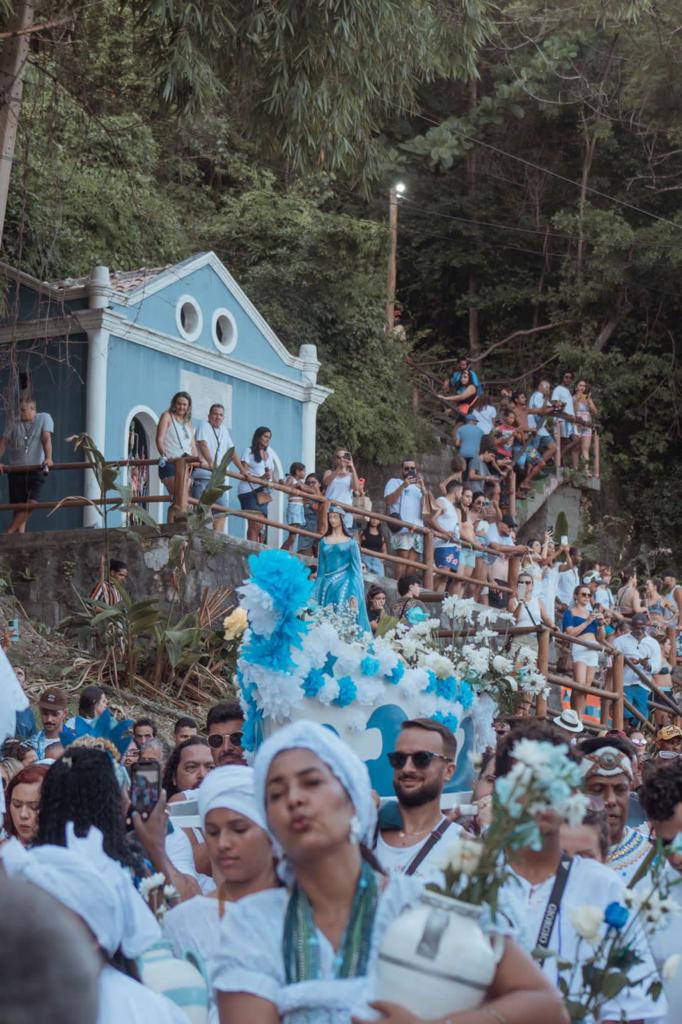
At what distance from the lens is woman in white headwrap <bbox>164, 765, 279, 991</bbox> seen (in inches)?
144

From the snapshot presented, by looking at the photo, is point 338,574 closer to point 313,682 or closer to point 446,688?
point 446,688

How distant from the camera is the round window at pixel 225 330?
1994cm

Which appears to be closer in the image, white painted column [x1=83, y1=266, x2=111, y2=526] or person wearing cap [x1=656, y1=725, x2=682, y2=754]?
person wearing cap [x1=656, y1=725, x2=682, y2=754]

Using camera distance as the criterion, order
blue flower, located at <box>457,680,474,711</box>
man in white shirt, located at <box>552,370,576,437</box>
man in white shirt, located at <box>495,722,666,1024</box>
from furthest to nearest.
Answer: man in white shirt, located at <box>552,370,576,437</box> → blue flower, located at <box>457,680,474,711</box> → man in white shirt, located at <box>495,722,666,1024</box>

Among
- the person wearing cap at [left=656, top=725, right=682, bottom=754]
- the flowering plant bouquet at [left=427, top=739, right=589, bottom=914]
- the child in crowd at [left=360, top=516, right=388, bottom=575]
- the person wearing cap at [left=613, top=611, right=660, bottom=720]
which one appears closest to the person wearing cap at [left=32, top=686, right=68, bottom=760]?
the person wearing cap at [left=656, top=725, right=682, bottom=754]

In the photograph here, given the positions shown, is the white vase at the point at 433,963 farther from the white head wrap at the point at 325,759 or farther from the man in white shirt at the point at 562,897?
the man in white shirt at the point at 562,897

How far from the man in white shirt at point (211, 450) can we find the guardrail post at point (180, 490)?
54 centimetres

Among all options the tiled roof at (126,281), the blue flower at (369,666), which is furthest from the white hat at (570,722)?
the tiled roof at (126,281)

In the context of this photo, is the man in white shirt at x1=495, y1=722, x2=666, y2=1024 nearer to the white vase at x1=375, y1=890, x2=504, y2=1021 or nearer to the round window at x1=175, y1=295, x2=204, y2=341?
the white vase at x1=375, y1=890, x2=504, y2=1021

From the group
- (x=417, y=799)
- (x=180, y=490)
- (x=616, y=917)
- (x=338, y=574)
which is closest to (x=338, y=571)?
(x=338, y=574)

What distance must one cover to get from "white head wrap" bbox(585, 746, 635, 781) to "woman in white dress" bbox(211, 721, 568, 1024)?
2681mm

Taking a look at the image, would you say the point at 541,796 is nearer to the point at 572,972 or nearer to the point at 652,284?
the point at 572,972

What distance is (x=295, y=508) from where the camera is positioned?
1739 centimetres

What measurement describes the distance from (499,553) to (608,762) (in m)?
12.3
